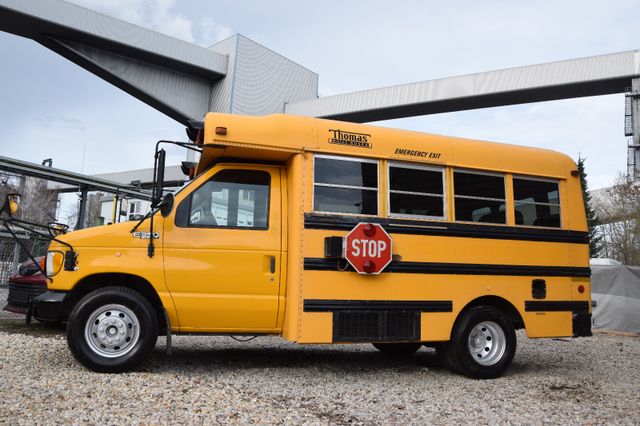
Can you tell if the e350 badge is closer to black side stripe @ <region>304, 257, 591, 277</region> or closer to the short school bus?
the short school bus

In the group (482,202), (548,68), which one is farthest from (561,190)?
(548,68)

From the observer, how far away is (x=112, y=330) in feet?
17.0

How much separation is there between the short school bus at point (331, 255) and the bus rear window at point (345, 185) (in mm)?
16

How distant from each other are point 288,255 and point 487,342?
2.78 meters

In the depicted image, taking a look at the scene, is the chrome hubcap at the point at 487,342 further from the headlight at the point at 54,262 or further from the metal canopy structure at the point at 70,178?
the metal canopy structure at the point at 70,178

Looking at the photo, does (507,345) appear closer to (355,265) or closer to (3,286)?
(355,265)

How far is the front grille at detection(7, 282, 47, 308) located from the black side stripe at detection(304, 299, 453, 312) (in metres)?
4.98

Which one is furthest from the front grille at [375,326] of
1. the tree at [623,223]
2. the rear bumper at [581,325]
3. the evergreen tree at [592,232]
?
the evergreen tree at [592,232]

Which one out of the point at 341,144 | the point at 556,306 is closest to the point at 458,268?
the point at 556,306

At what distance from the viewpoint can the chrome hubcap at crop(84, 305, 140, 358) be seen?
5.14 metres

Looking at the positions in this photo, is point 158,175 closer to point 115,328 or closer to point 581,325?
point 115,328

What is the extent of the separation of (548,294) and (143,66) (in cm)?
2137

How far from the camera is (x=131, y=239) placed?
5.35 metres

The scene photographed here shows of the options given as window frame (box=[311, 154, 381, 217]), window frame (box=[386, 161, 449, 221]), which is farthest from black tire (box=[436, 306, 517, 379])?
window frame (box=[311, 154, 381, 217])
